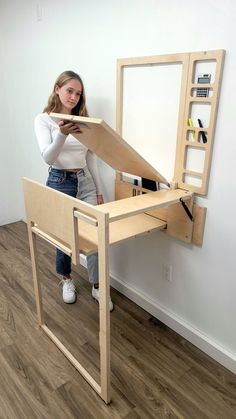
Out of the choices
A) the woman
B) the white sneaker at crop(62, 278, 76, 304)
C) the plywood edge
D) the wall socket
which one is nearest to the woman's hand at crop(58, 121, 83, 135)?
the woman

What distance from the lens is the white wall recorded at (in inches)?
53.7

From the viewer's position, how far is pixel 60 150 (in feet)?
5.27

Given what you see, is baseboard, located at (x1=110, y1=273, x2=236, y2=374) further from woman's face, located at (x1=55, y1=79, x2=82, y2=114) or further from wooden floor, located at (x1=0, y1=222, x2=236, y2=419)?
woman's face, located at (x1=55, y1=79, x2=82, y2=114)

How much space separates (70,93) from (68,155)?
359 millimetres

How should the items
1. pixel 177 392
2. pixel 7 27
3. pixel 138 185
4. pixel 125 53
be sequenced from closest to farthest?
pixel 177 392 → pixel 125 53 → pixel 138 185 → pixel 7 27

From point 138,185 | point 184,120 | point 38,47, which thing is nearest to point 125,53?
Result: point 184,120

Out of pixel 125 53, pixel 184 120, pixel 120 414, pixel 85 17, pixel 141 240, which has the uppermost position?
pixel 85 17

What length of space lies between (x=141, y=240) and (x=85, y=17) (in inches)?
57.2

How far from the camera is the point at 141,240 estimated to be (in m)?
2.00

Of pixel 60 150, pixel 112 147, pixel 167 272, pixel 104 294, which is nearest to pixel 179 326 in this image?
pixel 167 272

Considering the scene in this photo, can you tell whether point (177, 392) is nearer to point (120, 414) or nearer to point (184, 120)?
point (120, 414)

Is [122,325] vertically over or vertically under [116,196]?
under

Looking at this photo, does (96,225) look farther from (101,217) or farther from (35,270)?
(35,270)

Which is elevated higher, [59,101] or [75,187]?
[59,101]
